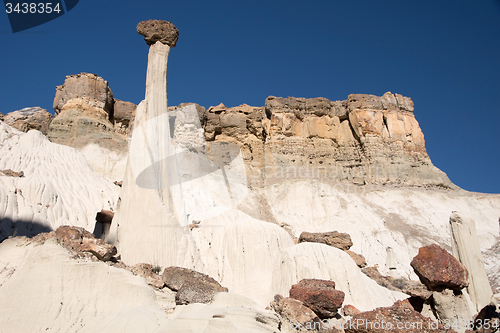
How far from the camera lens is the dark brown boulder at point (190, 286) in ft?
21.6

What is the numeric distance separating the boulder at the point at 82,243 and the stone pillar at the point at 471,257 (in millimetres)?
8119

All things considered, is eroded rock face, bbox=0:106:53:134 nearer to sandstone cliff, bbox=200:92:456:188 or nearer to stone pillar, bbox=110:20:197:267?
sandstone cliff, bbox=200:92:456:188

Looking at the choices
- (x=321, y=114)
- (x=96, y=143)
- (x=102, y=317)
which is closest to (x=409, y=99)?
(x=321, y=114)

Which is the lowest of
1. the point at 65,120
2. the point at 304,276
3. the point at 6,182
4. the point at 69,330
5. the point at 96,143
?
the point at 69,330

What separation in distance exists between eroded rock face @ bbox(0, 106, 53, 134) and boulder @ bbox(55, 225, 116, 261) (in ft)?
97.0

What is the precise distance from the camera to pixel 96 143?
→ 30953 mm

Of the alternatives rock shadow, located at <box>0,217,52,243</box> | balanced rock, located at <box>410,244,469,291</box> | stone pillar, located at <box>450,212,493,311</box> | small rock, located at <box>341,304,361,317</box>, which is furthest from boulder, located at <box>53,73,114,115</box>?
balanced rock, located at <box>410,244,469,291</box>

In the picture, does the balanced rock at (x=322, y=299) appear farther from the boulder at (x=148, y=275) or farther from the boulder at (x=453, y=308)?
the boulder at (x=148, y=275)

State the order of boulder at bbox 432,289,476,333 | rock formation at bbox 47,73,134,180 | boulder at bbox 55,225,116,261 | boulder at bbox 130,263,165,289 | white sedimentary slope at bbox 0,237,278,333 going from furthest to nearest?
rock formation at bbox 47,73,134,180 < boulder at bbox 130,263,165,289 < boulder at bbox 55,225,116,261 < boulder at bbox 432,289,476,333 < white sedimentary slope at bbox 0,237,278,333

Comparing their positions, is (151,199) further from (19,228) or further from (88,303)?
(88,303)

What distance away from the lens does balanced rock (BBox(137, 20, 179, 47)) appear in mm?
12227

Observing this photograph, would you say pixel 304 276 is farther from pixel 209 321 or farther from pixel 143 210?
pixel 209 321

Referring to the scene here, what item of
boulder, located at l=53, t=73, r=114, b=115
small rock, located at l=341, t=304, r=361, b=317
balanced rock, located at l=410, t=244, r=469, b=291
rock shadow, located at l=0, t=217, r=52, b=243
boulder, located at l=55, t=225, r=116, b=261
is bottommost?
small rock, located at l=341, t=304, r=361, b=317

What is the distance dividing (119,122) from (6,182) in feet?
94.9
